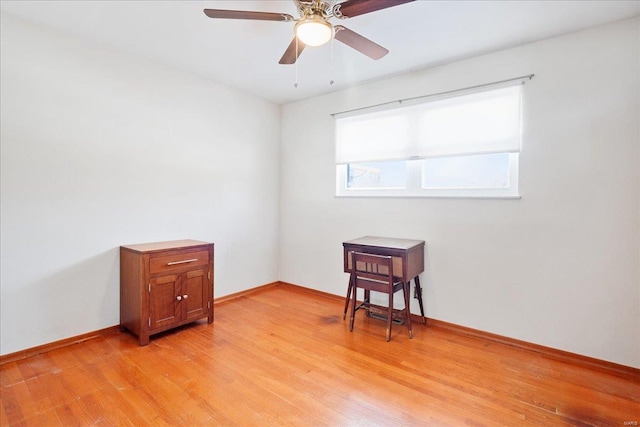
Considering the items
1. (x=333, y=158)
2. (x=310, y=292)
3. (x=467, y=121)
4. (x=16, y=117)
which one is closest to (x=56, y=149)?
(x=16, y=117)

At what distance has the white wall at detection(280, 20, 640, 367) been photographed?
85.6 inches

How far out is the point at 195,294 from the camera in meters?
2.82

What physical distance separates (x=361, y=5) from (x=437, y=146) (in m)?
1.66

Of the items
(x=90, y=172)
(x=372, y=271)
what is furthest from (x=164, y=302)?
(x=372, y=271)

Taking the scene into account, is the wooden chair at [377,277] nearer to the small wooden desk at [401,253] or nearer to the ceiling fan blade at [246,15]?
the small wooden desk at [401,253]

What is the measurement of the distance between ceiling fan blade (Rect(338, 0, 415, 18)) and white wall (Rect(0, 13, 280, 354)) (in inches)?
83.8

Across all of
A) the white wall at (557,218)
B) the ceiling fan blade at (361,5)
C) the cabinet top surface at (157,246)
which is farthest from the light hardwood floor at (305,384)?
the ceiling fan blade at (361,5)

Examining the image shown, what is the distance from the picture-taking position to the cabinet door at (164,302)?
2.53m

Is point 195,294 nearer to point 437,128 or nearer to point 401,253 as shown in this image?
point 401,253

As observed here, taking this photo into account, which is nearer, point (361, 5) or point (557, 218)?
point (361, 5)

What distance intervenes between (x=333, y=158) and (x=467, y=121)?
1.51 m

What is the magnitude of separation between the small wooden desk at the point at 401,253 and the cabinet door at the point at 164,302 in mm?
1558

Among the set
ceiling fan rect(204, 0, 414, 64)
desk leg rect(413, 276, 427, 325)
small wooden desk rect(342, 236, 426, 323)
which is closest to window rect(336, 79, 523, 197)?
small wooden desk rect(342, 236, 426, 323)

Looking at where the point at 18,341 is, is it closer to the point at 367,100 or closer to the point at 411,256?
the point at 411,256
